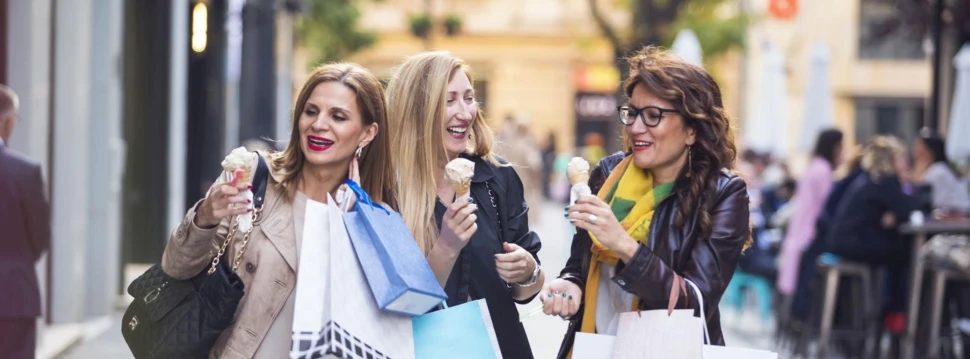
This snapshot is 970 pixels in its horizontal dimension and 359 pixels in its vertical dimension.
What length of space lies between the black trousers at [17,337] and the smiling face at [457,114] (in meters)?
2.87

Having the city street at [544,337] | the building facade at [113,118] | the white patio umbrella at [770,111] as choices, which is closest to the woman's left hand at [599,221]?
the city street at [544,337]

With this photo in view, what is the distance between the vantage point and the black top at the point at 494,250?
4.60m

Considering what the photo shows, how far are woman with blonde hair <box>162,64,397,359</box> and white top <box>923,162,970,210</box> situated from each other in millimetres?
8380

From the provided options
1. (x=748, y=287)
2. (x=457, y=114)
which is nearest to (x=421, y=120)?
(x=457, y=114)

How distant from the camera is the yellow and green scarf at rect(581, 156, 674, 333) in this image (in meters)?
4.10

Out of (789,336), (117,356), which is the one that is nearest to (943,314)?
(789,336)

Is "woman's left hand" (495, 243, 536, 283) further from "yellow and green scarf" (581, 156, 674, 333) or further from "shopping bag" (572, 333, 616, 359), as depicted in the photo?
"shopping bag" (572, 333, 616, 359)

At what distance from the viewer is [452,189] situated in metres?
4.77

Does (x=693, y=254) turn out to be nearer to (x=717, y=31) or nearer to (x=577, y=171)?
(x=577, y=171)

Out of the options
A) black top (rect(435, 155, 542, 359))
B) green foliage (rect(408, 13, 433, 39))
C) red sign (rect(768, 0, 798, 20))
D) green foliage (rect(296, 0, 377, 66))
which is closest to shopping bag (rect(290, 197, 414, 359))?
black top (rect(435, 155, 542, 359))

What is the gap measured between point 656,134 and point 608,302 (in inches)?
20.4

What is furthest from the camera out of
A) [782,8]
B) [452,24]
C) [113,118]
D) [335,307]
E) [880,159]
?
[452,24]

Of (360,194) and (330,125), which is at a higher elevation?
(330,125)

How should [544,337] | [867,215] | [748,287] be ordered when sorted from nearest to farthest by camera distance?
[867,215], [544,337], [748,287]
